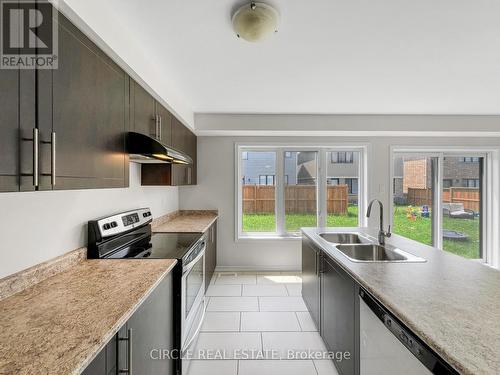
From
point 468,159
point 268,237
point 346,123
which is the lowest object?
point 268,237

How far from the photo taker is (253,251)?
4.35 m

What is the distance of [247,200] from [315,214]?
1137mm

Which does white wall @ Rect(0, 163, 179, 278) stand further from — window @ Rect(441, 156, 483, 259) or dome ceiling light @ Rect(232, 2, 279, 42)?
window @ Rect(441, 156, 483, 259)

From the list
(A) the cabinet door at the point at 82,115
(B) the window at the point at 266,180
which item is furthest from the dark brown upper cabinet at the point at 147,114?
(B) the window at the point at 266,180

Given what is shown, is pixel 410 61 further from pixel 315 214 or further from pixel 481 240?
pixel 481 240

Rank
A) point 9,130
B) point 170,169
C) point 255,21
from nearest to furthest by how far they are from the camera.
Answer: point 9,130
point 255,21
point 170,169

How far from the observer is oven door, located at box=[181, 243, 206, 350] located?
1905 mm

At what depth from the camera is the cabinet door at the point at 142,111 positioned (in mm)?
1868

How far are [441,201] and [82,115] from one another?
5.04 meters

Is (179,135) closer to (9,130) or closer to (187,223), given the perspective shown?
(187,223)

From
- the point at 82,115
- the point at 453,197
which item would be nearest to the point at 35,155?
the point at 82,115

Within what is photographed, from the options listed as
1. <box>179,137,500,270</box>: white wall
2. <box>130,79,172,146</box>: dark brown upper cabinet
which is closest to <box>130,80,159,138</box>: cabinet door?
<box>130,79,172,146</box>: dark brown upper cabinet

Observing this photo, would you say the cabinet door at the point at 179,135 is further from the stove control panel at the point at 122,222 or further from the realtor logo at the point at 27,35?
the realtor logo at the point at 27,35

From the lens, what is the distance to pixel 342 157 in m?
4.48
